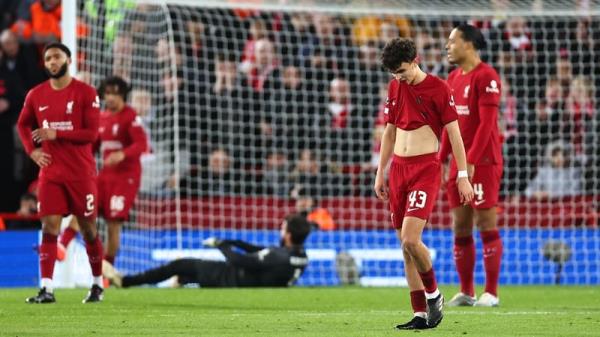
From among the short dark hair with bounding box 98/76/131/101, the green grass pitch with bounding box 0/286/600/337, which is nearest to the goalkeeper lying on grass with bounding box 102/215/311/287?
the green grass pitch with bounding box 0/286/600/337

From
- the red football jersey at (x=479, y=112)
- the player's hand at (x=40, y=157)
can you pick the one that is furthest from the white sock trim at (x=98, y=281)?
the red football jersey at (x=479, y=112)

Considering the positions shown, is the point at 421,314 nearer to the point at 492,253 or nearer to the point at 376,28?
the point at 492,253

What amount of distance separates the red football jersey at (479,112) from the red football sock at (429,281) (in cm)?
236

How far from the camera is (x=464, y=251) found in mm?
10625

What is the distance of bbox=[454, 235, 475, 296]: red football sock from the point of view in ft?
34.7

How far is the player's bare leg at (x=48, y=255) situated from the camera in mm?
10391

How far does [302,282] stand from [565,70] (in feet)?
15.3

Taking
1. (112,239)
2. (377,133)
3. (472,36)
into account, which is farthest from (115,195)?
(377,133)

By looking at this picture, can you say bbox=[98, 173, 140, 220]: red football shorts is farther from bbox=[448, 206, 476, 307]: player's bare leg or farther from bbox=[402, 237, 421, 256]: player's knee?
bbox=[402, 237, 421, 256]: player's knee

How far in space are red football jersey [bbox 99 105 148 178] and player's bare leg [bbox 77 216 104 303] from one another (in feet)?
6.11

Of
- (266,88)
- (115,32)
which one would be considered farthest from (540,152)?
(115,32)

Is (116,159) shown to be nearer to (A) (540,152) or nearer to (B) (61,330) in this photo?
(B) (61,330)

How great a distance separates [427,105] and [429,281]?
1129 mm

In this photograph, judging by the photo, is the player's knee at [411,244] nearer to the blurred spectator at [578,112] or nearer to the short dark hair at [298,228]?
the short dark hair at [298,228]
